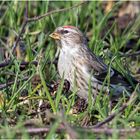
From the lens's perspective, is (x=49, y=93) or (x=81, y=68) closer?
(x=49, y=93)

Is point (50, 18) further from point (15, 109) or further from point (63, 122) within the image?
point (63, 122)

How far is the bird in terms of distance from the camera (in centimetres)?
558

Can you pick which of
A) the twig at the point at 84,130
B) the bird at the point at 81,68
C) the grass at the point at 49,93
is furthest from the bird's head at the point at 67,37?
the twig at the point at 84,130

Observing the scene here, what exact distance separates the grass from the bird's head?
0.55ft

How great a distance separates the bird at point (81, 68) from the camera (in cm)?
558

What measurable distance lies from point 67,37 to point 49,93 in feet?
3.38

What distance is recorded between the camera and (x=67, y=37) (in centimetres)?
607

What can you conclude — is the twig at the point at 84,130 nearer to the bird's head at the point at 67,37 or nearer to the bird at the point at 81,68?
the bird at the point at 81,68

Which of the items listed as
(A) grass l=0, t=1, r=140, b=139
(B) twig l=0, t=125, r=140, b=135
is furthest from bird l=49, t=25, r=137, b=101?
(B) twig l=0, t=125, r=140, b=135

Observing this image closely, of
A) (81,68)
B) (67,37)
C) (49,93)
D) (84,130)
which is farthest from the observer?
(67,37)

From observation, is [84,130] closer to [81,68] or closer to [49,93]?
[49,93]

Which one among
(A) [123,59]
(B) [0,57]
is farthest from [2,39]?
(A) [123,59]

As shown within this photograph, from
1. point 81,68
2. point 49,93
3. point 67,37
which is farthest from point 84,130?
point 67,37

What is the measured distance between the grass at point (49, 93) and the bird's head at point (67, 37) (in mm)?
168
